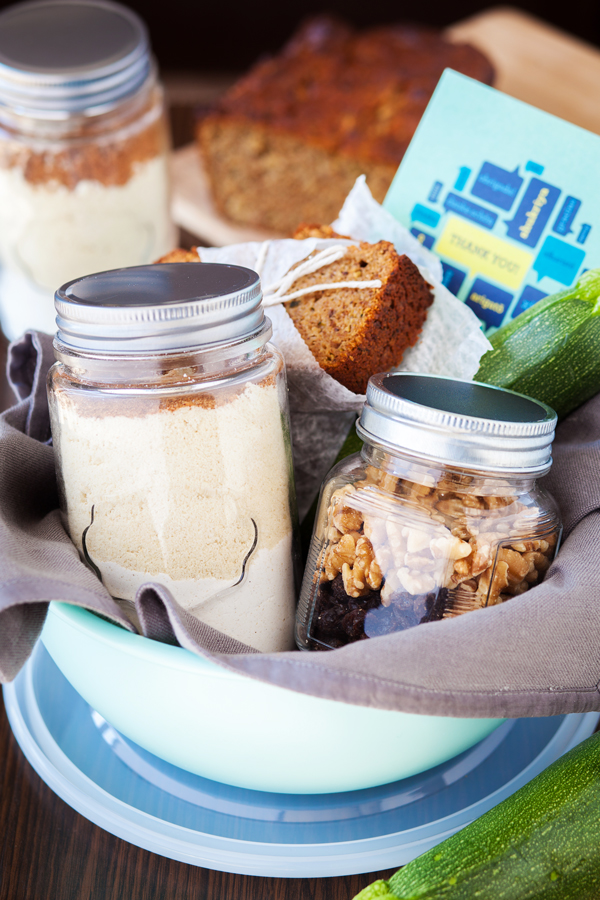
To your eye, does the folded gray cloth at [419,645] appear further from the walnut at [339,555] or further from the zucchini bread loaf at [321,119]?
the zucchini bread loaf at [321,119]

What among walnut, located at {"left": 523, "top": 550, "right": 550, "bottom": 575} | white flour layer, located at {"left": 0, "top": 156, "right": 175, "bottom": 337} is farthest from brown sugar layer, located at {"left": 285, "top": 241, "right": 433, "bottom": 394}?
white flour layer, located at {"left": 0, "top": 156, "right": 175, "bottom": 337}

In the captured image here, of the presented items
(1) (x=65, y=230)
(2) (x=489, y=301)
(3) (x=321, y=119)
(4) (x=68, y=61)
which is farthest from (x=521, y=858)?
(3) (x=321, y=119)

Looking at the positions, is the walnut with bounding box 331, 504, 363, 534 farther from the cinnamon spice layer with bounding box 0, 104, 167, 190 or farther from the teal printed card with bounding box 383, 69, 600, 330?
the cinnamon spice layer with bounding box 0, 104, 167, 190

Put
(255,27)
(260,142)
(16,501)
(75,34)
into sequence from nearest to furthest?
1. (16,501)
2. (75,34)
3. (260,142)
4. (255,27)

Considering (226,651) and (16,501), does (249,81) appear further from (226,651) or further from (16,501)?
(226,651)

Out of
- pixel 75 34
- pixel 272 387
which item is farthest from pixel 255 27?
pixel 272 387

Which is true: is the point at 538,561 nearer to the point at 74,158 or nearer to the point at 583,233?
the point at 583,233
